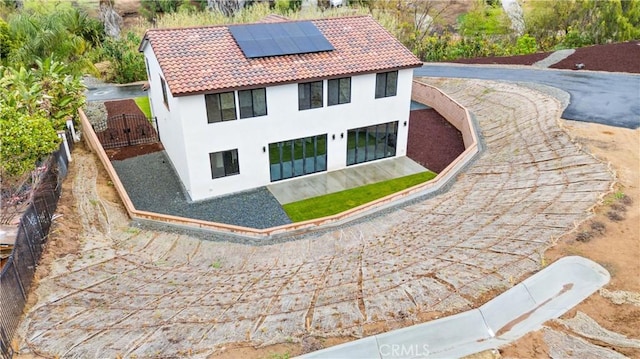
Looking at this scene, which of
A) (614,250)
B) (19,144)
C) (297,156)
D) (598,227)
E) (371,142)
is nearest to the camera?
(614,250)

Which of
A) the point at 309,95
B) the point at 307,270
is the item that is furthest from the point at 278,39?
the point at 307,270

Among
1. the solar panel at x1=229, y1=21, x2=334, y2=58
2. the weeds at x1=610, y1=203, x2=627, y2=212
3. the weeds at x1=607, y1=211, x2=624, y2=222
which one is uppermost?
the solar panel at x1=229, y1=21, x2=334, y2=58

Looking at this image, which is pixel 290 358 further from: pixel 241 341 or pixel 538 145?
pixel 538 145

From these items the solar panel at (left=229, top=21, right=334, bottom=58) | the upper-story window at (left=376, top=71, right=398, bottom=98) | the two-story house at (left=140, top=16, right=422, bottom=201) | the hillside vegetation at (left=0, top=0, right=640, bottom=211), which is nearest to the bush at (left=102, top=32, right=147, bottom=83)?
the hillside vegetation at (left=0, top=0, right=640, bottom=211)

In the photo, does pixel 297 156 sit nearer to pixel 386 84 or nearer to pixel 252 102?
pixel 252 102

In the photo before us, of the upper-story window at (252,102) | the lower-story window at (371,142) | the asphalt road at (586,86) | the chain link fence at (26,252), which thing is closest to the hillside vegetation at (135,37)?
the chain link fence at (26,252)

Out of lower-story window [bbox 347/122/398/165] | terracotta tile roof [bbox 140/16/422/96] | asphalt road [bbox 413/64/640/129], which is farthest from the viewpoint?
asphalt road [bbox 413/64/640/129]

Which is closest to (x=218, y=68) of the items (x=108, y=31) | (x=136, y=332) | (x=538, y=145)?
(x=136, y=332)

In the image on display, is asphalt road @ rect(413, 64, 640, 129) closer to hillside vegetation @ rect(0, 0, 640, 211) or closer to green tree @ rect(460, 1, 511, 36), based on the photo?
hillside vegetation @ rect(0, 0, 640, 211)
